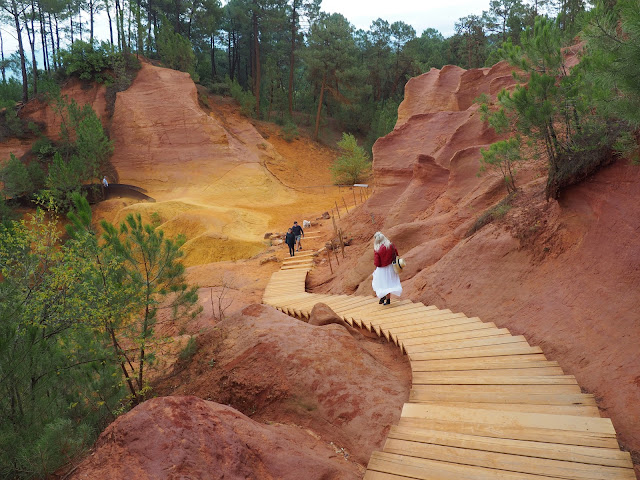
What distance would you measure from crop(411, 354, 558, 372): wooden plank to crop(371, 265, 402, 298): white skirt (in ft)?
10.4

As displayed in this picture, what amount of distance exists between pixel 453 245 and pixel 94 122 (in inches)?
935

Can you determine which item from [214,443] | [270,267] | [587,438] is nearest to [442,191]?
[270,267]

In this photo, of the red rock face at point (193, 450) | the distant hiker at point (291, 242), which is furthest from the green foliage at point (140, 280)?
the distant hiker at point (291, 242)

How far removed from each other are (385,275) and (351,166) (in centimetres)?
2093

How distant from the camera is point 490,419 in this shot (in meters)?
3.58

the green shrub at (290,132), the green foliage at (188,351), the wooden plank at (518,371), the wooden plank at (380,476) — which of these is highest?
the green shrub at (290,132)

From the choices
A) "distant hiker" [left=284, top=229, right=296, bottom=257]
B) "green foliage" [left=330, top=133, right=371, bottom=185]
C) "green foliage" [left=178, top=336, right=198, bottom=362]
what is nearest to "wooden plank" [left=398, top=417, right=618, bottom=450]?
"green foliage" [left=178, top=336, right=198, bottom=362]

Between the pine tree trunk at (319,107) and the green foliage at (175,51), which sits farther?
the pine tree trunk at (319,107)

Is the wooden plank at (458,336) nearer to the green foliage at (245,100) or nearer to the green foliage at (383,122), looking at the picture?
the green foliage at (383,122)

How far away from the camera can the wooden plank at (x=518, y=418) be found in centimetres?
340

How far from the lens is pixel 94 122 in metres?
26.6

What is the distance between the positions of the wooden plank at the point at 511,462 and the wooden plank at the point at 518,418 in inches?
15.2

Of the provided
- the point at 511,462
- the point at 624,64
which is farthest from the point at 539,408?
the point at 624,64

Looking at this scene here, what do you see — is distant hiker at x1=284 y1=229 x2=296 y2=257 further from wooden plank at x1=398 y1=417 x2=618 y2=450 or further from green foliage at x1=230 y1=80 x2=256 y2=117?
green foliage at x1=230 y1=80 x2=256 y2=117
